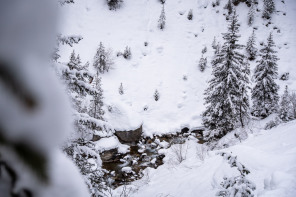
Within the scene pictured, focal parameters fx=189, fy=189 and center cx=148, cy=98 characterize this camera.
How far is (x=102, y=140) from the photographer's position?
14.3 m

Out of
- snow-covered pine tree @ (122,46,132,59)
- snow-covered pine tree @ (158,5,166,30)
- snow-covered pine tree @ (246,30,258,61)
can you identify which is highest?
snow-covered pine tree @ (158,5,166,30)

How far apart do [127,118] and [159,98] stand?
5.01 m

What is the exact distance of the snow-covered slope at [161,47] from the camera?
727 inches

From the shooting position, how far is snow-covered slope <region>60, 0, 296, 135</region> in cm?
1847

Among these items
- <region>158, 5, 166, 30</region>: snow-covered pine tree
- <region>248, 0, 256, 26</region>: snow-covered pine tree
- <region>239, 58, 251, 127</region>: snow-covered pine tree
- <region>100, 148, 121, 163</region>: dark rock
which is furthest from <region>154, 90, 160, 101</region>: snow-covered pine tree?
<region>248, 0, 256, 26</region>: snow-covered pine tree

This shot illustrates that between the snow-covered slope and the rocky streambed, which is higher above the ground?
the snow-covered slope

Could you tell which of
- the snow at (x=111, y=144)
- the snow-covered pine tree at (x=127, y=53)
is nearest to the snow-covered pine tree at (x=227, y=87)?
the snow at (x=111, y=144)

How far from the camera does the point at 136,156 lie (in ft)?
47.3

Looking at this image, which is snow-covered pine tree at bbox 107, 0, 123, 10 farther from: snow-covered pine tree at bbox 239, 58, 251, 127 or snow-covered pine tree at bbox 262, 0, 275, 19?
snow-covered pine tree at bbox 239, 58, 251, 127

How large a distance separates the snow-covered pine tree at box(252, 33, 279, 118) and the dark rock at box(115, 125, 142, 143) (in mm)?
10290

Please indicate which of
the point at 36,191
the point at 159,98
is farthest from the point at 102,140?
the point at 36,191

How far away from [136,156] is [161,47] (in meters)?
15.4

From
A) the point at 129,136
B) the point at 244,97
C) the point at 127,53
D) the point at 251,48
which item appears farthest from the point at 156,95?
the point at 251,48

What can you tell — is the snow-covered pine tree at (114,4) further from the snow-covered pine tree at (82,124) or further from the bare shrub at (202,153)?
the snow-covered pine tree at (82,124)
